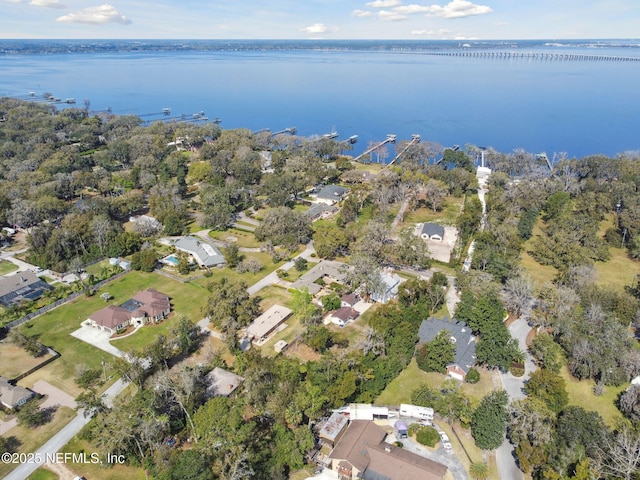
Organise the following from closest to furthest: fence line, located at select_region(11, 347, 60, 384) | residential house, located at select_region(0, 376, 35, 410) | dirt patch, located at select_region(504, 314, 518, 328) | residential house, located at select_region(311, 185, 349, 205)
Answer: residential house, located at select_region(0, 376, 35, 410), fence line, located at select_region(11, 347, 60, 384), dirt patch, located at select_region(504, 314, 518, 328), residential house, located at select_region(311, 185, 349, 205)

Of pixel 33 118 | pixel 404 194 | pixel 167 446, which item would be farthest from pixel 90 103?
pixel 167 446

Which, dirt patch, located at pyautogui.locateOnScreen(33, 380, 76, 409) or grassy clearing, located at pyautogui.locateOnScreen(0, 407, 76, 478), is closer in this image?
grassy clearing, located at pyautogui.locateOnScreen(0, 407, 76, 478)

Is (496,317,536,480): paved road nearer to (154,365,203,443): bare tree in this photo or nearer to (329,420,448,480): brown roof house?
(329,420,448,480): brown roof house

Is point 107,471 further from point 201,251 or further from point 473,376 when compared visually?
point 201,251

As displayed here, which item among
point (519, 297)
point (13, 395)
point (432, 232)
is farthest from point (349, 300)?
point (13, 395)

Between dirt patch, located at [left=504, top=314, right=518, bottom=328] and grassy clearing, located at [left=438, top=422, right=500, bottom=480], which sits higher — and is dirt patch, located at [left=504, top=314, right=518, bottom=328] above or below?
above

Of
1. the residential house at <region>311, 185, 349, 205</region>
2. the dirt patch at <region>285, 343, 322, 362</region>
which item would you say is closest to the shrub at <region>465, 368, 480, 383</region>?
the dirt patch at <region>285, 343, 322, 362</region>

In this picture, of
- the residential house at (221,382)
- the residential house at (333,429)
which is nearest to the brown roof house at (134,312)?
the residential house at (221,382)
